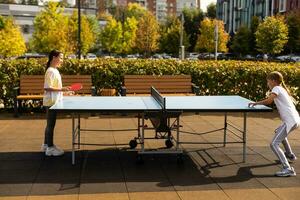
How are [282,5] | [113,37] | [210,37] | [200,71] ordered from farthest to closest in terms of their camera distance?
[282,5], [113,37], [210,37], [200,71]

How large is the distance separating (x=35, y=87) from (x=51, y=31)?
120ft

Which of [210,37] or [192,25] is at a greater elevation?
[192,25]

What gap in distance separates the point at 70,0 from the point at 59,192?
439 ft

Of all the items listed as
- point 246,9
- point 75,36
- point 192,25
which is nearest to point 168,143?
point 75,36

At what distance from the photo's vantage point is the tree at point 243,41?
210 ft

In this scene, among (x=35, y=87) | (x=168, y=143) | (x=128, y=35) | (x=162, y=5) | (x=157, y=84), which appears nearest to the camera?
(x=168, y=143)

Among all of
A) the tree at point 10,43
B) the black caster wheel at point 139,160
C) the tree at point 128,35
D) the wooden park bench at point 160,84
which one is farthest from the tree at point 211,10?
the black caster wheel at point 139,160

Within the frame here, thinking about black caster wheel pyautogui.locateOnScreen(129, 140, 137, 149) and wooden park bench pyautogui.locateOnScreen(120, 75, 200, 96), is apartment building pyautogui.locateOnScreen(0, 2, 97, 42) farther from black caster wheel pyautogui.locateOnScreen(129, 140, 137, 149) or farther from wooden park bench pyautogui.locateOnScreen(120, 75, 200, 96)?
black caster wheel pyautogui.locateOnScreen(129, 140, 137, 149)

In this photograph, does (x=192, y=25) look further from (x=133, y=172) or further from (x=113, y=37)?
(x=133, y=172)

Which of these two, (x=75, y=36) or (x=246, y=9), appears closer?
(x=75, y=36)

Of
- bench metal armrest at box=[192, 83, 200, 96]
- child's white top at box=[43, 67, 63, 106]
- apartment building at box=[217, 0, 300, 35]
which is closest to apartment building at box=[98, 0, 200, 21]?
apartment building at box=[217, 0, 300, 35]

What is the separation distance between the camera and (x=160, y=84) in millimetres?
12742

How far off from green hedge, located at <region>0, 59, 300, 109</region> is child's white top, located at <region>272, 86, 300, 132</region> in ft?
21.1

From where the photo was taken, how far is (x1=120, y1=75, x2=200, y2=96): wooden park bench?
1264 centimetres
